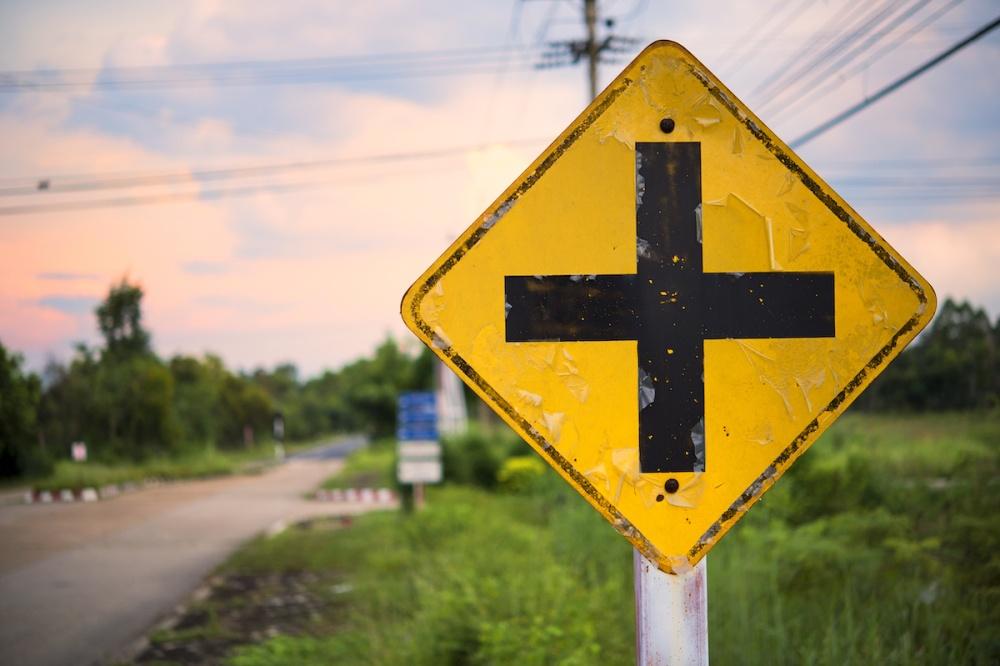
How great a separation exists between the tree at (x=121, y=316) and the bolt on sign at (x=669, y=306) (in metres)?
6.95

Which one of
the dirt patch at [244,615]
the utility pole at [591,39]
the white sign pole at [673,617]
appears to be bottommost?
the dirt patch at [244,615]

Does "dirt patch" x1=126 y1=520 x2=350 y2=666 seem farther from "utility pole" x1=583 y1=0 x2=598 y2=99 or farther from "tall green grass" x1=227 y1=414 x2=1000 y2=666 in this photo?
"utility pole" x1=583 y1=0 x2=598 y2=99

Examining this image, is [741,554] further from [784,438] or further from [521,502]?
→ [521,502]

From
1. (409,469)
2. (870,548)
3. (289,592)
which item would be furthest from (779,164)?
(409,469)

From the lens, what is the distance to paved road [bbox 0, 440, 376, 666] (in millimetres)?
6645

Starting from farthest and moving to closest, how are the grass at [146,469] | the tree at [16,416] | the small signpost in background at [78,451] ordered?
the grass at [146,469] < the small signpost in background at [78,451] < the tree at [16,416]

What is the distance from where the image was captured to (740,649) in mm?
3643

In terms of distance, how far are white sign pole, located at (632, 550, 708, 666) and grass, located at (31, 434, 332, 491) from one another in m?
6.91

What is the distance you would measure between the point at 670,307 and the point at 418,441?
10.7 metres

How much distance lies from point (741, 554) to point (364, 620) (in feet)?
9.10

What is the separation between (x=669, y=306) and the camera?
1.68m

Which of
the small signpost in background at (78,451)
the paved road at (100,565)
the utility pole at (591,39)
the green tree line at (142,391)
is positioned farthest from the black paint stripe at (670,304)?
the utility pole at (591,39)

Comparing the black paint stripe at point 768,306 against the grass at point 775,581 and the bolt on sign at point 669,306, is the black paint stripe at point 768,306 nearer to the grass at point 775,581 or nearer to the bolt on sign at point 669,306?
the bolt on sign at point 669,306

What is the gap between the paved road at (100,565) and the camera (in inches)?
262
